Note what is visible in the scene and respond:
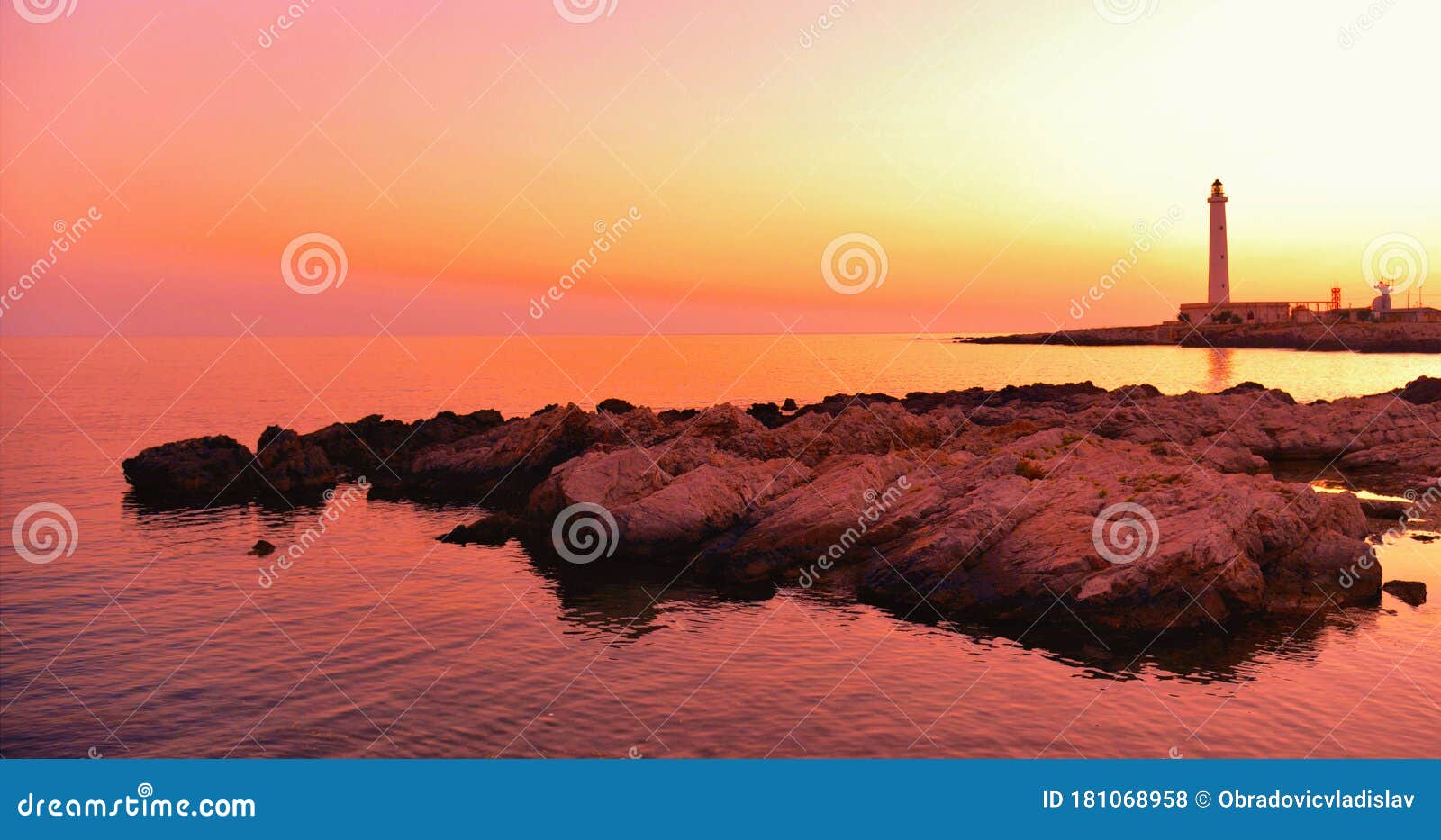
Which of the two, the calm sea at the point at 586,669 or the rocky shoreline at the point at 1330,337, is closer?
the calm sea at the point at 586,669

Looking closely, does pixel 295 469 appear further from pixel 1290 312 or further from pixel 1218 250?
pixel 1290 312

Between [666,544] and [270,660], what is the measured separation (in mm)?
11720

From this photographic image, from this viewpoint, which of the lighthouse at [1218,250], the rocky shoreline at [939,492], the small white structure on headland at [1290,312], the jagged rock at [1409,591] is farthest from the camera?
the small white structure on headland at [1290,312]

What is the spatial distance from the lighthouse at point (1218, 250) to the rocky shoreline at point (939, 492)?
397 ft

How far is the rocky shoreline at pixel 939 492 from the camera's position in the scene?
23172mm

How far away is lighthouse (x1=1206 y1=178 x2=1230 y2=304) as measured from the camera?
162 metres

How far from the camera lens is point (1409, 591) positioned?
23.7 m

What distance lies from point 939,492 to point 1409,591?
37.3ft

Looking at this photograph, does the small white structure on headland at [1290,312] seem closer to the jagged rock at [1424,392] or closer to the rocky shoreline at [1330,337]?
the rocky shoreline at [1330,337]

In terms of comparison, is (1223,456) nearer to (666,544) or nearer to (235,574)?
(666,544)

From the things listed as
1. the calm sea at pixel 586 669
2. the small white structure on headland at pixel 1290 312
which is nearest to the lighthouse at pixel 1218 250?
the small white structure on headland at pixel 1290 312

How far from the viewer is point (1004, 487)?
2748 cm

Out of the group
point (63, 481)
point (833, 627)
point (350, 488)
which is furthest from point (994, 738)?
point (63, 481)

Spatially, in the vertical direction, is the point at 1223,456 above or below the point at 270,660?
A: above
